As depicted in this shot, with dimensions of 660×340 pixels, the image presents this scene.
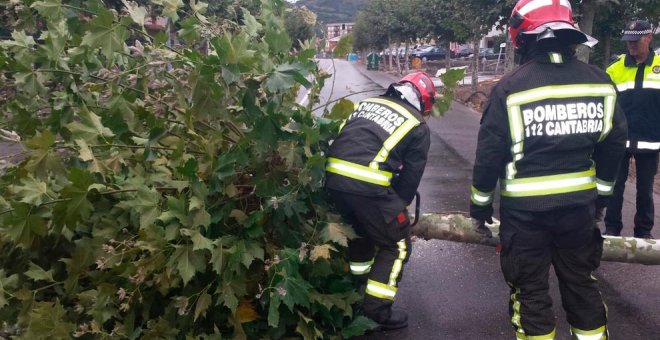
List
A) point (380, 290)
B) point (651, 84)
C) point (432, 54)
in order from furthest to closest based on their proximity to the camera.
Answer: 1. point (432, 54)
2. point (651, 84)
3. point (380, 290)

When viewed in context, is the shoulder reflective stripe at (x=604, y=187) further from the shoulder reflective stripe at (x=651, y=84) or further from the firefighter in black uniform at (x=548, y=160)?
the shoulder reflective stripe at (x=651, y=84)

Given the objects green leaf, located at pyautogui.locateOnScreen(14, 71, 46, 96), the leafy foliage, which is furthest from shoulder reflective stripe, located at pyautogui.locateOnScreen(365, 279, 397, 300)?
green leaf, located at pyautogui.locateOnScreen(14, 71, 46, 96)

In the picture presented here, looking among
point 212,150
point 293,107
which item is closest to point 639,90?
point 293,107

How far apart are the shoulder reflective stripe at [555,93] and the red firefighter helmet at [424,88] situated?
0.70 m

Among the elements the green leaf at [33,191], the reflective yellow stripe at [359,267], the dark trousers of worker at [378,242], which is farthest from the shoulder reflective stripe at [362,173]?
the green leaf at [33,191]

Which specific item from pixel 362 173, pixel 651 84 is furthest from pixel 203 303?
pixel 651 84

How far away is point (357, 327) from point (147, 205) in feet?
4.41

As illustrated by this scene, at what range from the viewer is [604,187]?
3.17 meters

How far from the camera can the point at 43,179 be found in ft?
8.65

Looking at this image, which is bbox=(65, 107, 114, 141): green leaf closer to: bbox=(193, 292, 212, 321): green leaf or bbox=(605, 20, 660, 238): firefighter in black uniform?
bbox=(193, 292, 212, 321): green leaf

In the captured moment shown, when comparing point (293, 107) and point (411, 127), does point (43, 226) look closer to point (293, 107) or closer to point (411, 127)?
point (293, 107)

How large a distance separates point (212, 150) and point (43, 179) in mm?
786

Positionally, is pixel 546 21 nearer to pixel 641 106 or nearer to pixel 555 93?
pixel 555 93

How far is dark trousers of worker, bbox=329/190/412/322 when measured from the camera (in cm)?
323
